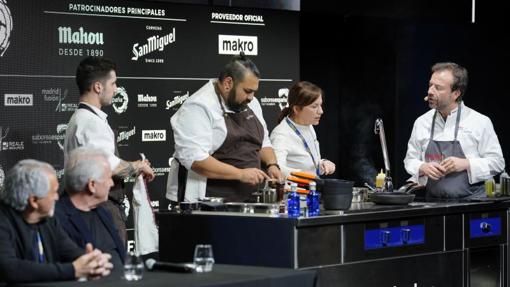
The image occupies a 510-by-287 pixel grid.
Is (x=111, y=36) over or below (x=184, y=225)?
over

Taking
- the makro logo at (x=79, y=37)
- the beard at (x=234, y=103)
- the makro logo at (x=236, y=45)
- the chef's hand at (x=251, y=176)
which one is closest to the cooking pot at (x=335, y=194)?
the chef's hand at (x=251, y=176)

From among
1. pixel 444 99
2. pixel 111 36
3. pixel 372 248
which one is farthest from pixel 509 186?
pixel 111 36

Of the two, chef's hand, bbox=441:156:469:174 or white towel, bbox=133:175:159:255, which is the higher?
chef's hand, bbox=441:156:469:174

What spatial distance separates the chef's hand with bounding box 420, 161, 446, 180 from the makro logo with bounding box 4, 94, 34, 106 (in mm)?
2304

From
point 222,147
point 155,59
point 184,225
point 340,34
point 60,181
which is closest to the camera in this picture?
point 184,225

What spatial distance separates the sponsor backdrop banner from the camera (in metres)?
6.38

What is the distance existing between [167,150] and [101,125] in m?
1.81

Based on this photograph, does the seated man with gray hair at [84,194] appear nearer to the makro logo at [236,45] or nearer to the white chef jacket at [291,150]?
the white chef jacket at [291,150]

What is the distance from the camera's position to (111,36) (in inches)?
270

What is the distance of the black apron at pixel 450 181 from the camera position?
6055 mm

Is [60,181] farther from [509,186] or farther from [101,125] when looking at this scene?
[509,186]

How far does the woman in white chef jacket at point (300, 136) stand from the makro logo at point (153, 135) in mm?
1075

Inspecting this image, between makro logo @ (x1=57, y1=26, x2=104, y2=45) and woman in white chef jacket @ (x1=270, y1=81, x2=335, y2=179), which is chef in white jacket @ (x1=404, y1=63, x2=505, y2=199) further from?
makro logo @ (x1=57, y1=26, x2=104, y2=45)

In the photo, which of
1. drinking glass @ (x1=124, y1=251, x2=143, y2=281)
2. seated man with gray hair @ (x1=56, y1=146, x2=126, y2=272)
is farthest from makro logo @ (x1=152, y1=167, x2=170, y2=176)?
drinking glass @ (x1=124, y1=251, x2=143, y2=281)
